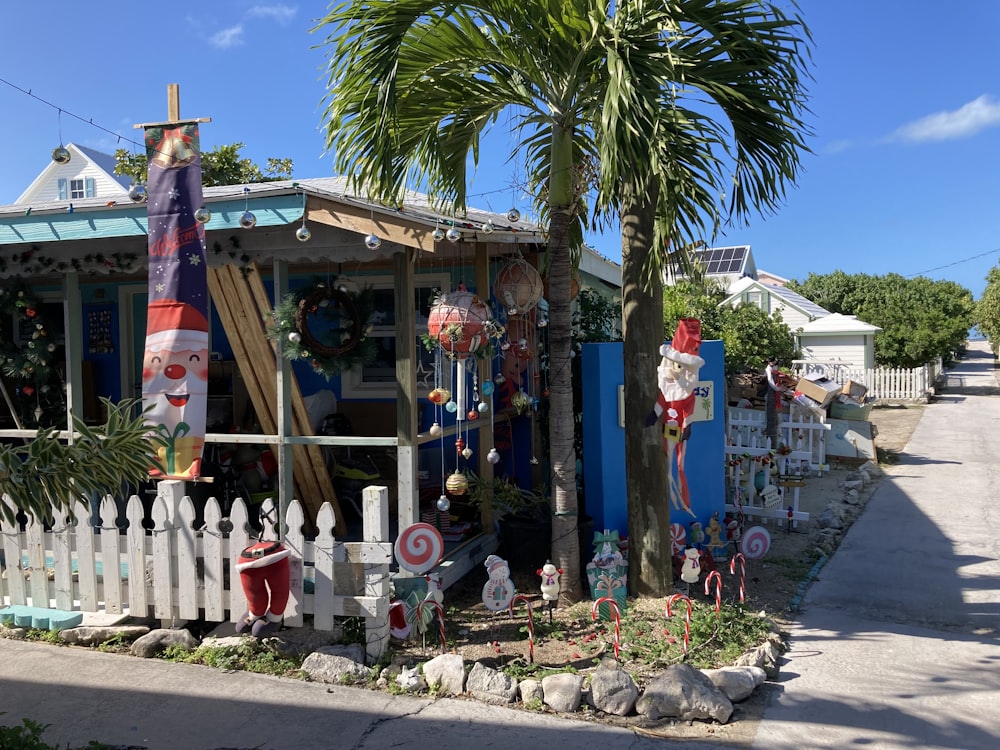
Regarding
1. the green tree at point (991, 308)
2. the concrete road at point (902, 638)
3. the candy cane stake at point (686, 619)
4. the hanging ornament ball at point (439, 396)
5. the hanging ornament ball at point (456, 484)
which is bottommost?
the concrete road at point (902, 638)

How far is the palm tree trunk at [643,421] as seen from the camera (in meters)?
5.66

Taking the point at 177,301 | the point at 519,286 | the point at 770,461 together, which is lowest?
the point at 770,461

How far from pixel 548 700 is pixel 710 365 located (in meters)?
3.88

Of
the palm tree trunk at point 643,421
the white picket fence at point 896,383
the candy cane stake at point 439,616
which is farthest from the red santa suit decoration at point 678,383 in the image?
the white picket fence at point 896,383

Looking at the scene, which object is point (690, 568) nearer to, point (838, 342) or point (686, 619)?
point (686, 619)

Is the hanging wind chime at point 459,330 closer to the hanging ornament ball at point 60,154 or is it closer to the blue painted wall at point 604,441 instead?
the blue painted wall at point 604,441

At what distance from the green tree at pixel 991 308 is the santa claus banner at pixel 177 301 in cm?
4586

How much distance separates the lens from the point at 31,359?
24.0 ft

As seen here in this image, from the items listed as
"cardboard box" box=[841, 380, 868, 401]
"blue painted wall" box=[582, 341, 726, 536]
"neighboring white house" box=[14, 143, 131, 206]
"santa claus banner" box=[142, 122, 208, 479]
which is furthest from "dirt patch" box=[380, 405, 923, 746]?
"neighboring white house" box=[14, 143, 131, 206]

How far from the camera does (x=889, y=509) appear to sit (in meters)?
9.45

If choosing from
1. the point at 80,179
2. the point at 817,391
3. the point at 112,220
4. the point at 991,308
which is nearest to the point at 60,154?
the point at 112,220

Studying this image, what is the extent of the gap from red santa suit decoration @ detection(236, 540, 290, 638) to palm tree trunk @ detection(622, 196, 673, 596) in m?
2.65

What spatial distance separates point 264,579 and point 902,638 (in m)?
4.40

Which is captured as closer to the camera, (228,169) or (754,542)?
(754,542)
